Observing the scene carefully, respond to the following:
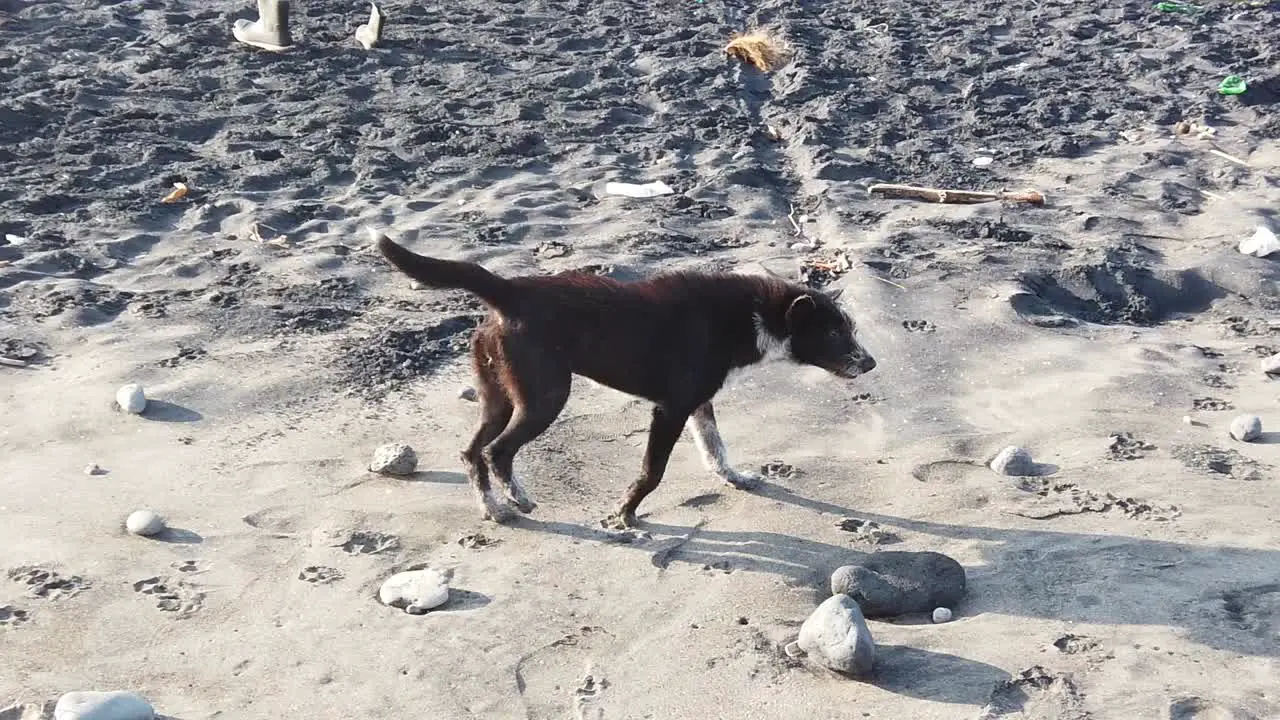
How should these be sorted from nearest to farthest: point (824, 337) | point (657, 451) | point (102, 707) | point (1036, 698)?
point (102, 707) → point (1036, 698) → point (657, 451) → point (824, 337)

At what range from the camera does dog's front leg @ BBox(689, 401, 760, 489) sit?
6.22 meters

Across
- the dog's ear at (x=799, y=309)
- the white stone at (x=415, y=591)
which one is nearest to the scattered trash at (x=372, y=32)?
the dog's ear at (x=799, y=309)

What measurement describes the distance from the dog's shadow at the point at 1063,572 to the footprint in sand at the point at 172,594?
142 cm

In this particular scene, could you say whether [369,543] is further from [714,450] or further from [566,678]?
[714,450]

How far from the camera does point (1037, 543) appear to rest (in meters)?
5.54

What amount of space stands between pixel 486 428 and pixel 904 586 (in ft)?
6.61

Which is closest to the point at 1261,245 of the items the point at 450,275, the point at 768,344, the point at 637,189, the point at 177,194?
the point at 637,189

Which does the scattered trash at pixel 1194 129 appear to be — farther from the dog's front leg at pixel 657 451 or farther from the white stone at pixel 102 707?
the white stone at pixel 102 707

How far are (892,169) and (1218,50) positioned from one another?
15.1 ft

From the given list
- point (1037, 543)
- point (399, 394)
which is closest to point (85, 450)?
point (399, 394)

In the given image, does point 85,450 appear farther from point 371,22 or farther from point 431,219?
point 371,22

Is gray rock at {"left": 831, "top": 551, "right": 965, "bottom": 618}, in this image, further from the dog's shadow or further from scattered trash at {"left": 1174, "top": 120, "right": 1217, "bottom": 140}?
scattered trash at {"left": 1174, "top": 120, "right": 1217, "bottom": 140}

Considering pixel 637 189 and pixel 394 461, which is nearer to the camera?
pixel 394 461

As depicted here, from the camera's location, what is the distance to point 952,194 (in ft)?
31.8
